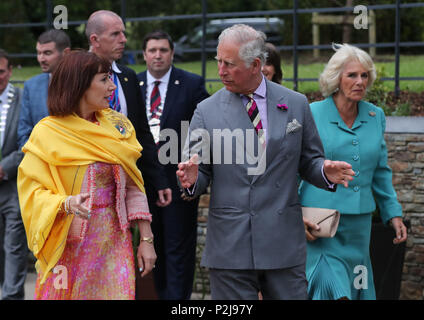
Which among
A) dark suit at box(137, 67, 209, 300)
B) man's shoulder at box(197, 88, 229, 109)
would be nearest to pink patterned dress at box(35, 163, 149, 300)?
man's shoulder at box(197, 88, 229, 109)

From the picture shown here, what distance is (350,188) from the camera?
5.16 metres

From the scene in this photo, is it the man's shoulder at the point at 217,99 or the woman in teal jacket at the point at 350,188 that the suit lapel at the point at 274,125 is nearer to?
the man's shoulder at the point at 217,99

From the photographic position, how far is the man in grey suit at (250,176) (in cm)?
422

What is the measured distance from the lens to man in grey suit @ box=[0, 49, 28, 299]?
6.83 metres

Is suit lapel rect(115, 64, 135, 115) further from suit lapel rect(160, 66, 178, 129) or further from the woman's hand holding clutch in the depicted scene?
the woman's hand holding clutch

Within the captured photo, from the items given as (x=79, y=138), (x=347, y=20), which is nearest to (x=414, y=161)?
(x=79, y=138)

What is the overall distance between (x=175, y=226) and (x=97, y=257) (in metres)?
2.36

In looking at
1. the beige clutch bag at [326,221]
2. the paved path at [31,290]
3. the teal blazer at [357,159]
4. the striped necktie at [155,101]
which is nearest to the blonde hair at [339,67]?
the teal blazer at [357,159]

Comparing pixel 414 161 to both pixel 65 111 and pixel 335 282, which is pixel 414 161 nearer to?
pixel 335 282

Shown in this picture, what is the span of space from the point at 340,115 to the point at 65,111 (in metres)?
2.01

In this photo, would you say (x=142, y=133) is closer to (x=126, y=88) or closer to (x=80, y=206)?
(x=126, y=88)

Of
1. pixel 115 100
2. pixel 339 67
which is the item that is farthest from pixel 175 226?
pixel 339 67

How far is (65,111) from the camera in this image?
14.1ft
